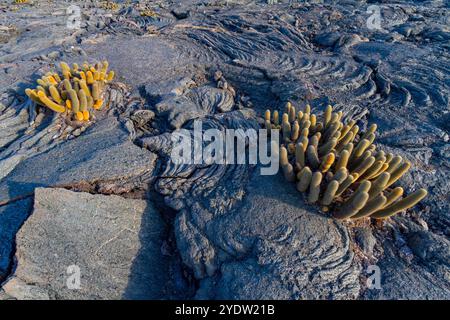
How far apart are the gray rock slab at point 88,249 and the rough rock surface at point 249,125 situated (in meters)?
0.26

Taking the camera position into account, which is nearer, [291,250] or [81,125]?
[291,250]

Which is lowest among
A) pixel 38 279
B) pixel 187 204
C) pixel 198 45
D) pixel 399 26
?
pixel 38 279

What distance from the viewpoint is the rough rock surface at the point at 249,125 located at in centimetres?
318

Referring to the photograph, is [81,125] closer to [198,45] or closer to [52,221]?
[52,221]

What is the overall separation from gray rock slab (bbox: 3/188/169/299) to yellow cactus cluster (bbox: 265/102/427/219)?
188 centimetres

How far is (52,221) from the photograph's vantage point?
346 cm

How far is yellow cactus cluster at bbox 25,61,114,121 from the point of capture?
4.94 meters

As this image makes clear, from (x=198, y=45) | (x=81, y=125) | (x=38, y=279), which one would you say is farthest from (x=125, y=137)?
(x=198, y=45)

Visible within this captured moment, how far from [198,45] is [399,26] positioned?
222 inches

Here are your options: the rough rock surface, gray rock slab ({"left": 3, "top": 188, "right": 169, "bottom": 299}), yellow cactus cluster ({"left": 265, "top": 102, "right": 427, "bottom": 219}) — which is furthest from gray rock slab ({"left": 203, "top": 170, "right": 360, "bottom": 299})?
gray rock slab ({"left": 3, "top": 188, "right": 169, "bottom": 299})

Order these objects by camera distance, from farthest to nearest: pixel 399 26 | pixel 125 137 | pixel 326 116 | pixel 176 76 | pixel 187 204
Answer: pixel 399 26 → pixel 176 76 → pixel 125 137 → pixel 326 116 → pixel 187 204

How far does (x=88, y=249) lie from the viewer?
11.0ft

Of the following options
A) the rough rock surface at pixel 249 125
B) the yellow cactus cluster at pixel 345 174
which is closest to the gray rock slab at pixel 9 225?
the rough rock surface at pixel 249 125
